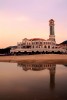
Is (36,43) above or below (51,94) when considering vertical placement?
above

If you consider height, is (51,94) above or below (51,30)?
below

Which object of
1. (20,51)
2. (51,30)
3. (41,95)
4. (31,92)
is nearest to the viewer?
(41,95)

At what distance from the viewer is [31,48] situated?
8825 centimetres

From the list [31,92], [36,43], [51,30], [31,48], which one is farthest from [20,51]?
[31,92]

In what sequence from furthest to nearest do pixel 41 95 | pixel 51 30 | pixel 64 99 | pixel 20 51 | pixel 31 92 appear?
pixel 51 30 < pixel 20 51 < pixel 31 92 < pixel 41 95 < pixel 64 99

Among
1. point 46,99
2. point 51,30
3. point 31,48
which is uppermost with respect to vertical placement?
point 51,30

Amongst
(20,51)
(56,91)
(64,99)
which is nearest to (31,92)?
(56,91)

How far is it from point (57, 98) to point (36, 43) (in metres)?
82.6

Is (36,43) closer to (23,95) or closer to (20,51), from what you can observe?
(20,51)

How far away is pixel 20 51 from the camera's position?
8406 centimetres

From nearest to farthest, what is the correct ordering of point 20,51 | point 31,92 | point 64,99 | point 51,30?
Result: point 64,99, point 31,92, point 20,51, point 51,30

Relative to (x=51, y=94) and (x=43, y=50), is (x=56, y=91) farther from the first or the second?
(x=43, y=50)

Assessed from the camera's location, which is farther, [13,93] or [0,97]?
[13,93]

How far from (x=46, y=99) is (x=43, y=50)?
75.0 metres
